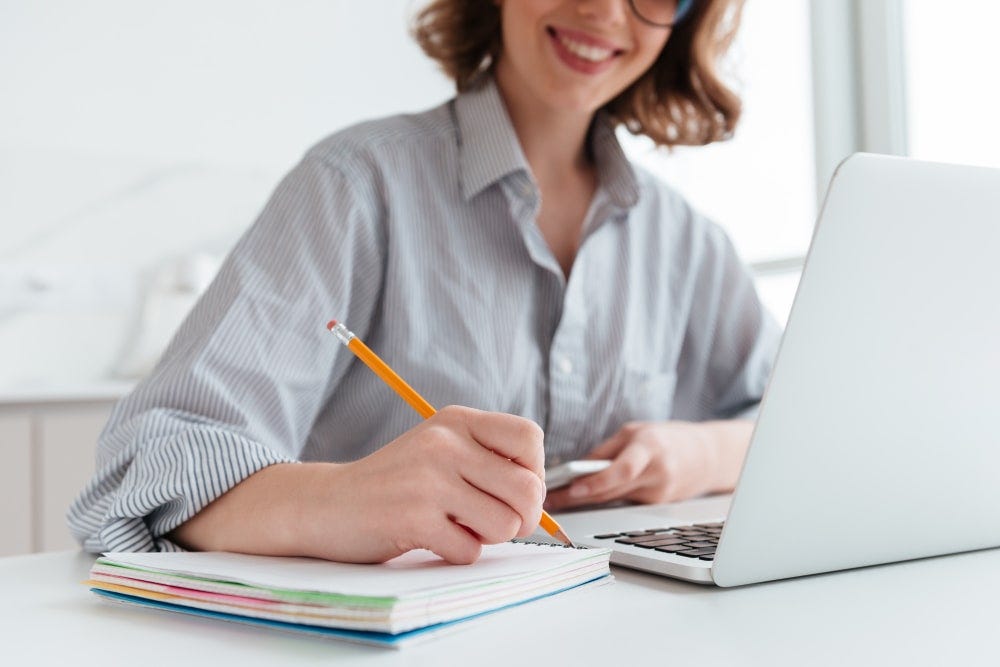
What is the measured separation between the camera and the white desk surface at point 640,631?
46 centimetres

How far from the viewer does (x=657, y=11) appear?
122 cm

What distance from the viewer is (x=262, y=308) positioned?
0.94m

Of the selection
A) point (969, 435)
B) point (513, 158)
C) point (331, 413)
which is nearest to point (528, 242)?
point (513, 158)

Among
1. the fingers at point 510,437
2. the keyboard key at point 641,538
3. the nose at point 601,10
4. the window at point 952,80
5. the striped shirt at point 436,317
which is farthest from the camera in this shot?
the window at point 952,80

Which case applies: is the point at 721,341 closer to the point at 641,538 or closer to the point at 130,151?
the point at 641,538

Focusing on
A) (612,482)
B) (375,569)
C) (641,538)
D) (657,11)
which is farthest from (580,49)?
(375,569)

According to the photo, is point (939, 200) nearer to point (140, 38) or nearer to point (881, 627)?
point (881, 627)

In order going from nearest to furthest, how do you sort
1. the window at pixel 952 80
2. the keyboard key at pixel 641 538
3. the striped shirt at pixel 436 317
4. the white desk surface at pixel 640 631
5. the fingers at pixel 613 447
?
1. the white desk surface at pixel 640 631
2. the keyboard key at pixel 641 538
3. the striped shirt at pixel 436 317
4. the fingers at pixel 613 447
5. the window at pixel 952 80

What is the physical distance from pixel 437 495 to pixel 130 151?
260cm

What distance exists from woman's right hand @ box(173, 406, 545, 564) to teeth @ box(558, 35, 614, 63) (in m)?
0.70

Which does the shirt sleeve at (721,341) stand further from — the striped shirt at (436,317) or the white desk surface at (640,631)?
the white desk surface at (640,631)

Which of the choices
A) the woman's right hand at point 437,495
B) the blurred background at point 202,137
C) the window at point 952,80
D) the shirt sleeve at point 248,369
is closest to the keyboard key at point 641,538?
the woman's right hand at point 437,495

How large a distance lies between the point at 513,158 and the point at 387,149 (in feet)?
0.49

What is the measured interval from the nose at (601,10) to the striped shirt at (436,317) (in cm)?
16
